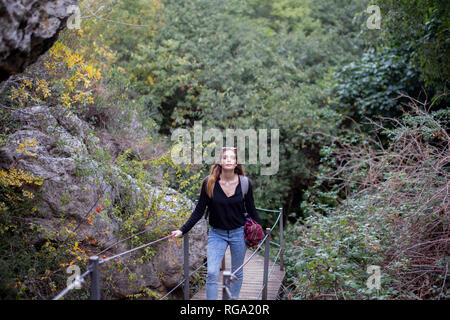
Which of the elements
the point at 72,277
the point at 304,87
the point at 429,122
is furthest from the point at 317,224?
the point at 304,87

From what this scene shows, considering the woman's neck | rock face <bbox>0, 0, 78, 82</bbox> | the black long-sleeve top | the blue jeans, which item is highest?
rock face <bbox>0, 0, 78, 82</bbox>

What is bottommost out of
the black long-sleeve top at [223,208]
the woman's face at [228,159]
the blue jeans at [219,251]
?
the blue jeans at [219,251]

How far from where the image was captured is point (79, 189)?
547 centimetres

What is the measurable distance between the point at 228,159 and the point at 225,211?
56 centimetres

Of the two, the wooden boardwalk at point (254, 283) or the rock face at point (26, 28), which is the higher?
the rock face at point (26, 28)

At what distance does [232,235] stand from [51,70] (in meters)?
4.17

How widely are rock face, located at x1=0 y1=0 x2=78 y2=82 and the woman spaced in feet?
7.06

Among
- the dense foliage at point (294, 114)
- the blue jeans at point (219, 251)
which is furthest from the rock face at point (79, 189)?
the blue jeans at point (219, 251)

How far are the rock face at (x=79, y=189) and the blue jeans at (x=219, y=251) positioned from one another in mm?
1501

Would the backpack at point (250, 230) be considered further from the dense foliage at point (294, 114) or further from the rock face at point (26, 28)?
the rock face at point (26, 28)

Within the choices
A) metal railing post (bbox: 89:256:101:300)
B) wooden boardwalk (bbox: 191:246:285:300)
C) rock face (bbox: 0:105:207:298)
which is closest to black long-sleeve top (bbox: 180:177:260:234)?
metal railing post (bbox: 89:256:101:300)

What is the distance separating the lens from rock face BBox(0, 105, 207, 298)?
5.21m

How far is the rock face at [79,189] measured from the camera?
5215 millimetres

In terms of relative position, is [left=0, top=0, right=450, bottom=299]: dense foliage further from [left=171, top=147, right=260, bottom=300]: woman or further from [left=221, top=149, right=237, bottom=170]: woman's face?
[left=221, top=149, right=237, bottom=170]: woman's face
